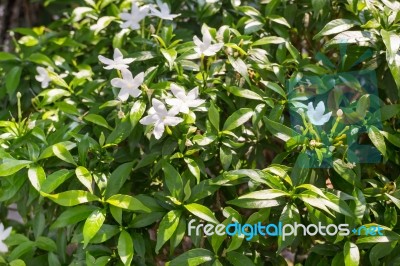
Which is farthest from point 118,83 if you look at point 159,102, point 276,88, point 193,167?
point 276,88

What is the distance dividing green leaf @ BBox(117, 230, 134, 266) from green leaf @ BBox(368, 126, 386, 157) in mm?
547

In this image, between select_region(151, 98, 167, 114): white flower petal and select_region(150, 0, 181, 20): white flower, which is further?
select_region(150, 0, 181, 20): white flower

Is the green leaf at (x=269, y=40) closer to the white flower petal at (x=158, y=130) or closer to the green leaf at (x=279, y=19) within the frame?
the green leaf at (x=279, y=19)

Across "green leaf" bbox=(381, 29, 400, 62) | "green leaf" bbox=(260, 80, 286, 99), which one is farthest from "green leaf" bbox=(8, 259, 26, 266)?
"green leaf" bbox=(381, 29, 400, 62)

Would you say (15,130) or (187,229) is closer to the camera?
(187,229)

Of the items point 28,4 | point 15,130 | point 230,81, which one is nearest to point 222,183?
point 230,81

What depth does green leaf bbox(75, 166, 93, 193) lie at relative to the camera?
1305 millimetres

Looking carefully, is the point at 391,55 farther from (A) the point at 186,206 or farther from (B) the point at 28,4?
(B) the point at 28,4

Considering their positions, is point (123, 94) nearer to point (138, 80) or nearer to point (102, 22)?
point (138, 80)

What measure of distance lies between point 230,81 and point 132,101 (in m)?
0.24

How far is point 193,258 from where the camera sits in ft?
4.20

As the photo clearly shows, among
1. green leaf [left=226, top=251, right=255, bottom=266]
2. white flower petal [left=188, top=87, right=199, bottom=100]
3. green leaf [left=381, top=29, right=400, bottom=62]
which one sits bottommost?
green leaf [left=226, top=251, right=255, bottom=266]

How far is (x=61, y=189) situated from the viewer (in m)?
1.46

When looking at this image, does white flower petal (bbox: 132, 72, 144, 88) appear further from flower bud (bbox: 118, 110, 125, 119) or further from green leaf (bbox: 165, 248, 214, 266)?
green leaf (bbox: 165, 248, 214, 266)
